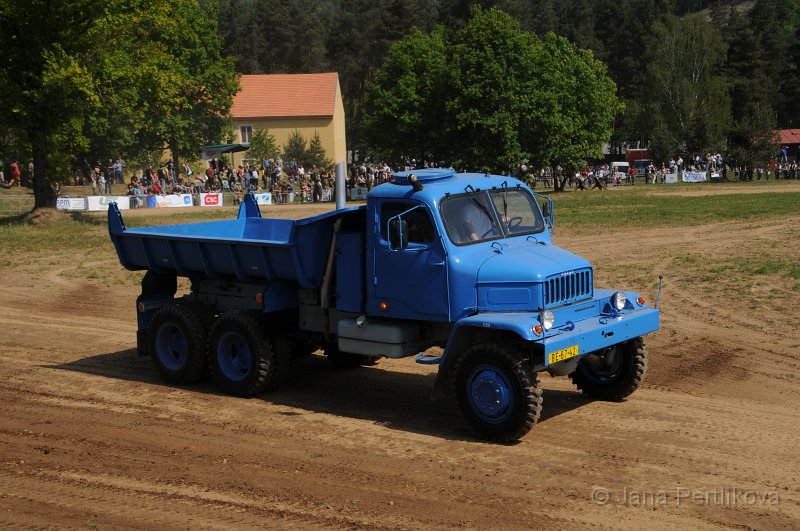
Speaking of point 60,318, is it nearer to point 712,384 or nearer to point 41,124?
point 712,384

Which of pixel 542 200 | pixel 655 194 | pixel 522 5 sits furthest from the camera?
pixel 522 5

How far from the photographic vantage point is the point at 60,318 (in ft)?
60.2

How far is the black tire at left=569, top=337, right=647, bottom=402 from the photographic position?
11328 mm

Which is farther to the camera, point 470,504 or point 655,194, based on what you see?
point 655,194

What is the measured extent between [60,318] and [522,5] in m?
90.7

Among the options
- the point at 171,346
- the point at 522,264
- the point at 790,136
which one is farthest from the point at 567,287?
the point at 790,136

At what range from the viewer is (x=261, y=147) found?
243ft

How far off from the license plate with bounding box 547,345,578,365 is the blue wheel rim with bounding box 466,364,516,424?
1.76ft

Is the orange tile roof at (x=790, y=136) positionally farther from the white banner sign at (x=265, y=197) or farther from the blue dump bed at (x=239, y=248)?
the blue dump bed at (x=239, y=248)

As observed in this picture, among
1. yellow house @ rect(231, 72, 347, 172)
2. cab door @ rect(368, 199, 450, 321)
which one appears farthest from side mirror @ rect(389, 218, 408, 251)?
yellow house @ rect(231, 72, 347, 172)

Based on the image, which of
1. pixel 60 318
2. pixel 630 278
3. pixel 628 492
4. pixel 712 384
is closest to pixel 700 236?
pixel 630 278

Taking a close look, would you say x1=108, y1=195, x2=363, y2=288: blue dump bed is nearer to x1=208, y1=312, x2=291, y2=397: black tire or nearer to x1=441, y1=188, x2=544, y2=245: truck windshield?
x1=208, y1=312, x2=291, y2=397: black tire

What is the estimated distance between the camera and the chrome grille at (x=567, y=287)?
1024 cm

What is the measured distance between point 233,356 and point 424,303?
3.20 meters
